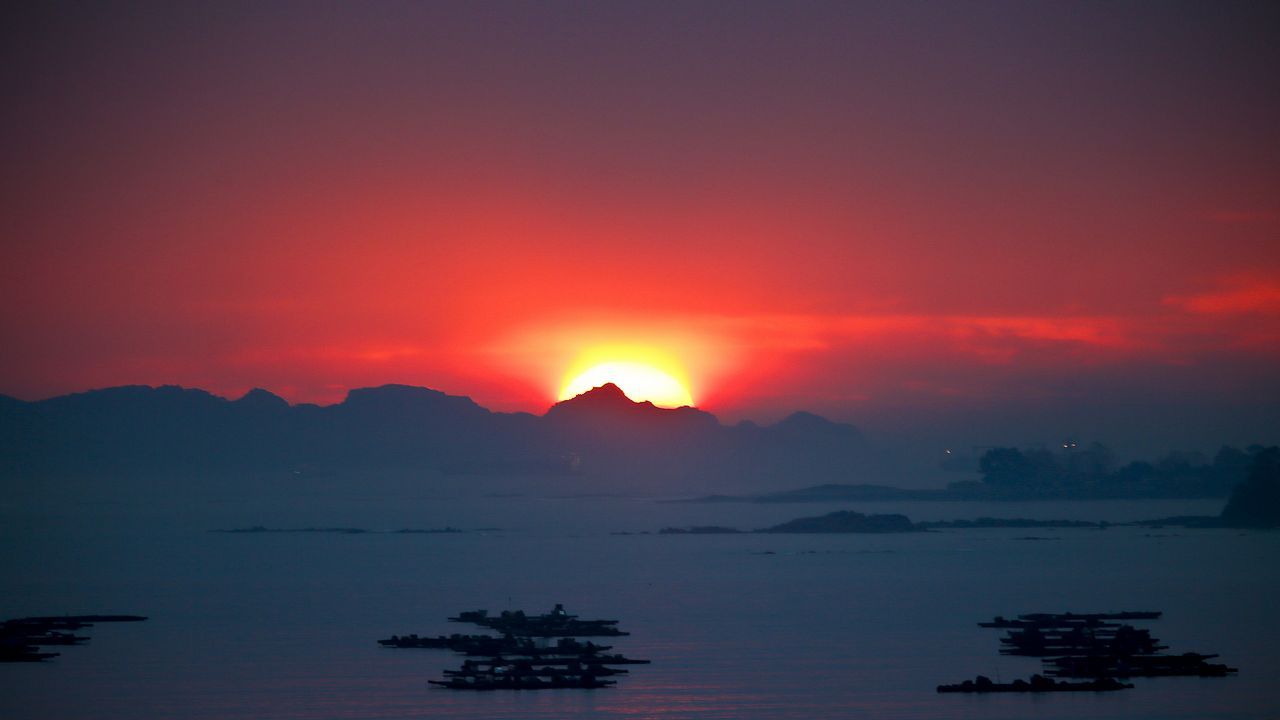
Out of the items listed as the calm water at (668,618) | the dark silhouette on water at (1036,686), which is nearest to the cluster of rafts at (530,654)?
the calm water at (668,618)

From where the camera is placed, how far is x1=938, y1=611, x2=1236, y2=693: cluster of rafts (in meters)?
31.9

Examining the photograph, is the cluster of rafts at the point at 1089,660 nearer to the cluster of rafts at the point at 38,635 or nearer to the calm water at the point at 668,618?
the calm water at the point at 668,618

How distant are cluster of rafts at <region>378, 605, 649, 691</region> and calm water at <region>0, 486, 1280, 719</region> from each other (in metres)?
0.54

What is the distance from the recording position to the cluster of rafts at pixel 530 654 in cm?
3259

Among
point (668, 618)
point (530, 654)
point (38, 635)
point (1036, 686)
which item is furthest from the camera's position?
point (668, 618)

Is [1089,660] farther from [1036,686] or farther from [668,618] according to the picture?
[668,618]

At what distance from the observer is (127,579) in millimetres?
80750

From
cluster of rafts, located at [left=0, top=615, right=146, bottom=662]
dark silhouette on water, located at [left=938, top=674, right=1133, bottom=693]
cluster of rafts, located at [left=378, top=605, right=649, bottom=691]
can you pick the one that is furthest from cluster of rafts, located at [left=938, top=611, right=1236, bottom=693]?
cluster of rafts, located at [left=0, top=615, right=146, bottom=662]

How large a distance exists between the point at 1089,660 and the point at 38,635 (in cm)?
3225

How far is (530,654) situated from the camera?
116 feet

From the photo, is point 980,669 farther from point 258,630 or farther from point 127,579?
point 127,579

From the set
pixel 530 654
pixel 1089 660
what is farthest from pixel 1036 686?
pixel 530 654

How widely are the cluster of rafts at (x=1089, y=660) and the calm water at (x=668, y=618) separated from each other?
1.64 ft

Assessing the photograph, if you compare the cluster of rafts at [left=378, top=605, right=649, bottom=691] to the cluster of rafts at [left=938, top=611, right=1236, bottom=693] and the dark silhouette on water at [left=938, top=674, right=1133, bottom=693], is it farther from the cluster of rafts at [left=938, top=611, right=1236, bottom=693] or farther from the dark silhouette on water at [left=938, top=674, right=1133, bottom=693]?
the cluster of rafts at [left=938, top=611, right=1236, bottom=693]
